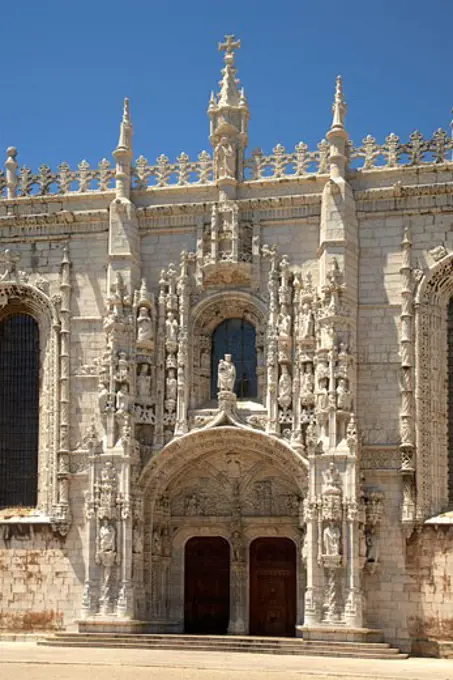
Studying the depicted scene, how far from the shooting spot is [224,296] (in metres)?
32.3

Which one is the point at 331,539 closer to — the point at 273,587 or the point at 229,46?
the point at 273,587

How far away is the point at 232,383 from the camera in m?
31.6

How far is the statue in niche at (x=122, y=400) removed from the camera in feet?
104

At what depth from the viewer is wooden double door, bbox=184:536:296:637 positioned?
31.6 m

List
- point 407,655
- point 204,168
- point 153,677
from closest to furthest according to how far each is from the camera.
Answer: point 153,677 → point 407,655 → point 204,168

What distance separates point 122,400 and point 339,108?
8625 mm

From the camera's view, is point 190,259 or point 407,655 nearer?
point 407,655

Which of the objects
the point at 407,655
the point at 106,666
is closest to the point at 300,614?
the point at 407,655

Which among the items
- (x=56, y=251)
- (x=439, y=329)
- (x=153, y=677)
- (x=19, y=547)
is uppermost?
(x=56, y=251)

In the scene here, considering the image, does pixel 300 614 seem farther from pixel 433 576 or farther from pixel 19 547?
pixel 19 547

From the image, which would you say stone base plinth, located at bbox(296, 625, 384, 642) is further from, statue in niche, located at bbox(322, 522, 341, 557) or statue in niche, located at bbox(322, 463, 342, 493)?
statue in niche, located at bbox(322, 463, 342, 493)

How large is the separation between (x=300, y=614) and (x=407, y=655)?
308 centimetres

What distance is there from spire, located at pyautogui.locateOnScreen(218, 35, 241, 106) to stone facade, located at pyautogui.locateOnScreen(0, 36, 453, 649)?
49 millimetres

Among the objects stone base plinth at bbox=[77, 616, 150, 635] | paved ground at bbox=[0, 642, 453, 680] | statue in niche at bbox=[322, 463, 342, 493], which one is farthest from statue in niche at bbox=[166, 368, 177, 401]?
paved ground at bbox=[0, 642, 453, 680]
